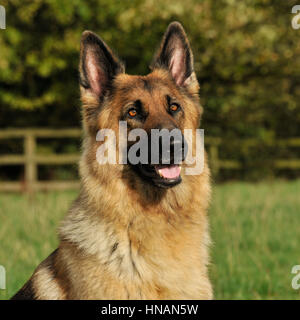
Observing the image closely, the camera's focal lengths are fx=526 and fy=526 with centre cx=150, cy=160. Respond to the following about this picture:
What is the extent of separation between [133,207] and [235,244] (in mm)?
3383

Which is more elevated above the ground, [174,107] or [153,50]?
[153,50]

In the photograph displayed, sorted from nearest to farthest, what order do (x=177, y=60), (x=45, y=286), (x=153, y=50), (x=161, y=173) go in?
(x=45, y=286) → (x=161, y=173) → (x=177, y=60) → (x=153, y=50)

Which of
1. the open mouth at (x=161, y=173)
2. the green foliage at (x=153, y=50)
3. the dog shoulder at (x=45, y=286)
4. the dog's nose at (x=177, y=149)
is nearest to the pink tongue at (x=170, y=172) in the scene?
the open mouth at (x=161, y=173)

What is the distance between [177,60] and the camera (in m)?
4.21

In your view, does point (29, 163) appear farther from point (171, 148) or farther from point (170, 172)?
point (171, 148)

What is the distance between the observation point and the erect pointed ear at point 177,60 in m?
4.14

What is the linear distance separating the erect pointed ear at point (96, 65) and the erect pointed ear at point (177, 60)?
0.35 meters

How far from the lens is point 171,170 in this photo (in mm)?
3789

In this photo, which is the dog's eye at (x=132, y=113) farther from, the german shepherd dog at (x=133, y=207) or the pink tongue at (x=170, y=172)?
the pink tongue at (x=170, y=172)

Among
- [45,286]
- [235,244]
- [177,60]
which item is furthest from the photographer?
[235,244]

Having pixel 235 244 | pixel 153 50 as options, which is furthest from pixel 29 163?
pixel 235 244

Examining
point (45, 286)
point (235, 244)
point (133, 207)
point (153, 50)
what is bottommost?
point (235, 244)

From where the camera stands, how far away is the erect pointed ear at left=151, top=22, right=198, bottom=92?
13.6 ft

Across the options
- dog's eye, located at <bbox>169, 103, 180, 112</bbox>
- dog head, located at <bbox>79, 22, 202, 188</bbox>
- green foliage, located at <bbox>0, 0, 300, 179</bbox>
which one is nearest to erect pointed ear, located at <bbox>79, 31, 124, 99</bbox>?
dog head, located at <bbox>79, 22, 202, 188</bbox>
